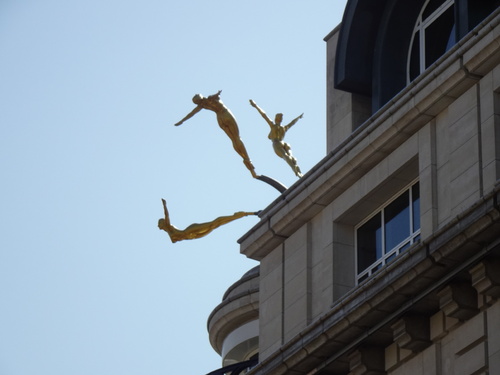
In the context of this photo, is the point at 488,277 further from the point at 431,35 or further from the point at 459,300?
the point at 431,35

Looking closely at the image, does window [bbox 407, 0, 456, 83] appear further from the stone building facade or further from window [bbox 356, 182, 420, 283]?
window [bbox 356, 182, 420, 283]

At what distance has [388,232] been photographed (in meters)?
34.8

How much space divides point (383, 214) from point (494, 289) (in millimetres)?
4956

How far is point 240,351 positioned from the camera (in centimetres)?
4950

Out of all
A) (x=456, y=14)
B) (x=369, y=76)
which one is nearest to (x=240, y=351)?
(x=369, y=76)

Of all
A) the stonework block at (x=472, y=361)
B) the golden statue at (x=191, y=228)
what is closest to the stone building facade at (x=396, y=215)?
the stonework block at (x=472, y=361)

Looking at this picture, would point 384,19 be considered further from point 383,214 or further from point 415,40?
point 383,214

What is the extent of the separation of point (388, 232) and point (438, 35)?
14.2 ft

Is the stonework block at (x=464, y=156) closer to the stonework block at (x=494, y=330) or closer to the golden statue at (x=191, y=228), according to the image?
the stonework block at (x=494, y=330)

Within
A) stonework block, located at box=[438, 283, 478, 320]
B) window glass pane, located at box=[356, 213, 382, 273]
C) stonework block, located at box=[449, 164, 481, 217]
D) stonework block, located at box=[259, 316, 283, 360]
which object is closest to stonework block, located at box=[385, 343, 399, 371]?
stonework block, located at box=[438, 283, 478, 320]

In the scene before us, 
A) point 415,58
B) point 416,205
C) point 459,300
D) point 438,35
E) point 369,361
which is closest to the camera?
point 459,300

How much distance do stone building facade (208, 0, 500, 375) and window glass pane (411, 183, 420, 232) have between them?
4cm

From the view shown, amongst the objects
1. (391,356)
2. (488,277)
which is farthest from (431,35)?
(488,277)

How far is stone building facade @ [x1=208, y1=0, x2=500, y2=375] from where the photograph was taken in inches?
1220
